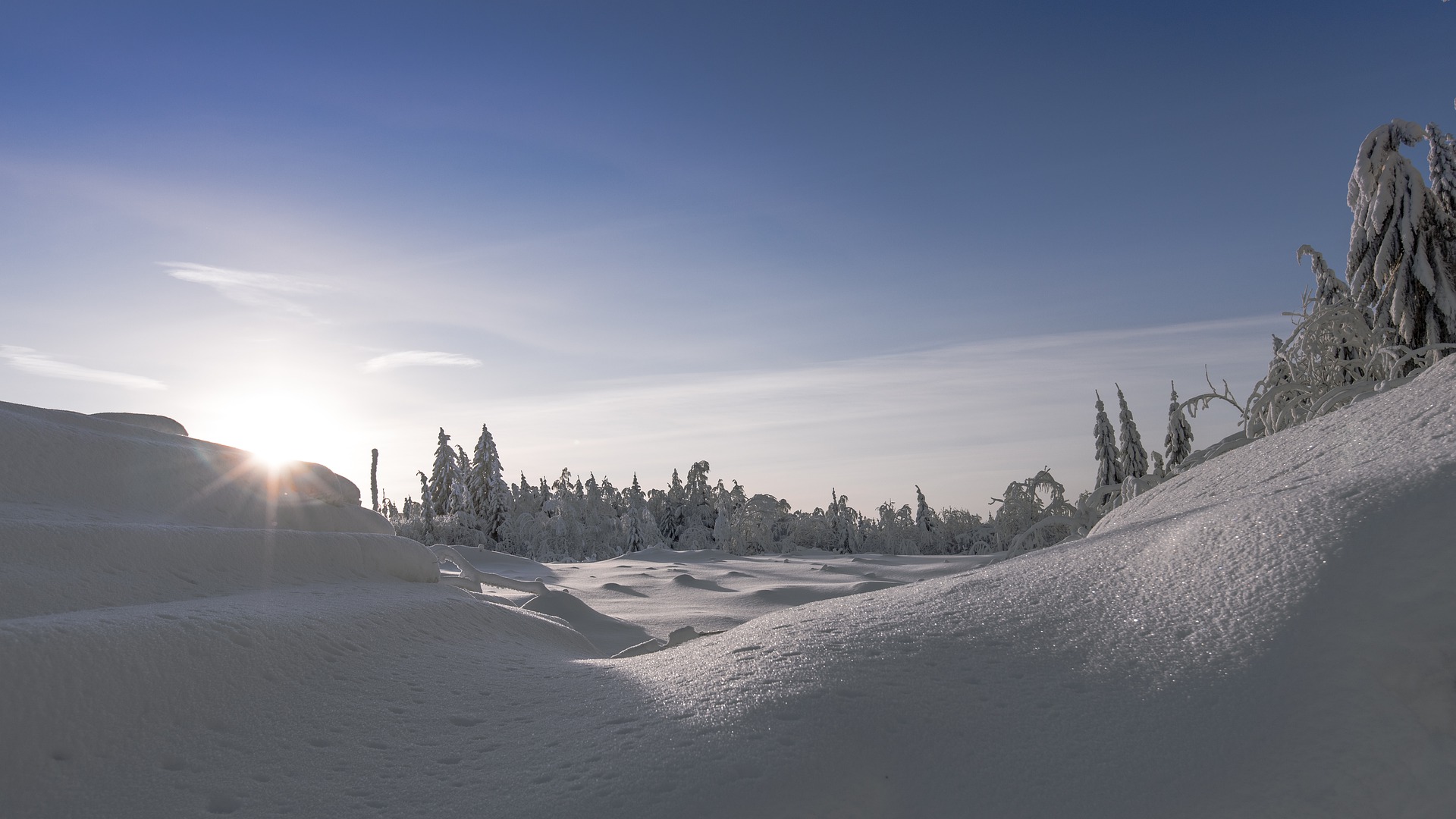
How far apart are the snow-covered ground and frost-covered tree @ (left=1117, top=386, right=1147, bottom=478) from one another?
970 inches

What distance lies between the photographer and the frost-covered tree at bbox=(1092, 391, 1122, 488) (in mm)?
21625

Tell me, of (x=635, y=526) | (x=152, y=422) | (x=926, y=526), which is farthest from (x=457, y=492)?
(x=152, y=422)

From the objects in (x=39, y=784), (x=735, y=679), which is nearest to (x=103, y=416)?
(x=39, y=784)

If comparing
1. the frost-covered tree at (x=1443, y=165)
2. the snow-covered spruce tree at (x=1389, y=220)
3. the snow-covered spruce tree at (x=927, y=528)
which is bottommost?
the snow-covered spruce tree at (x=927, y=528)

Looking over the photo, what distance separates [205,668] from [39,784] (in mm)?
406

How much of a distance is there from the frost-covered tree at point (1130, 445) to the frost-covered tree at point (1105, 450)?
0.55 metres

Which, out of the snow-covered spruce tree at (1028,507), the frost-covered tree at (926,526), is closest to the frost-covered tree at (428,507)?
the frost-covered tree at (926,526)

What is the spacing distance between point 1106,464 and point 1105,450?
4.14 ft

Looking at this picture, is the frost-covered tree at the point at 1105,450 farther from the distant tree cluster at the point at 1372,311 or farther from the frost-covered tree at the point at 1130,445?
the distant tree cluster at the point at 1372,311

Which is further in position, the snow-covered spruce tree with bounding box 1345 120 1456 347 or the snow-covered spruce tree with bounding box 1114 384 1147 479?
the snow-covered spruce tree with bounding box 1114 384 1147 479

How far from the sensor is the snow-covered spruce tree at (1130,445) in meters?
24.5

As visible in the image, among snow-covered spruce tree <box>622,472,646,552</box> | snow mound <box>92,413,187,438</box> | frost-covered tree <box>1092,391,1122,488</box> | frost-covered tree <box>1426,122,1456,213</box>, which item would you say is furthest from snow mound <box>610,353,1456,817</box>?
snow-covered spruce tree <box>622,472,646,552</box>

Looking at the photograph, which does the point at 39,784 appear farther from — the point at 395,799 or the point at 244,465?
the point at 244,465

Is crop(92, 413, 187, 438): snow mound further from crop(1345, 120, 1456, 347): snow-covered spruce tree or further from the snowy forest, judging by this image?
crop(1345, 120, 1456, 347): snow-covered spruce tree
